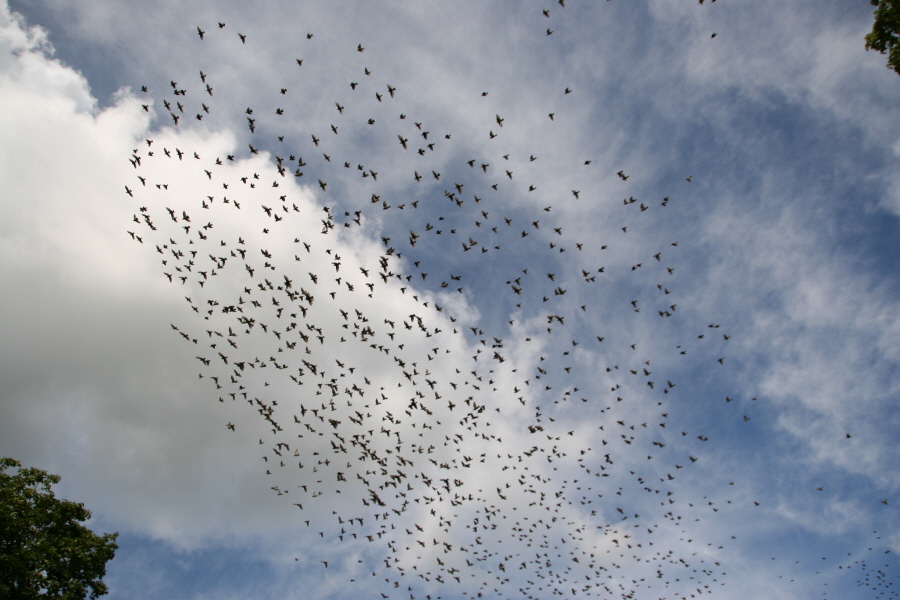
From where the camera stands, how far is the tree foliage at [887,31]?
52.8 ft

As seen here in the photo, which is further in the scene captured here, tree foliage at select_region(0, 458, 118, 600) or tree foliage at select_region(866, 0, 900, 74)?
tree foliage at select_region(0, 458, 118, 600)

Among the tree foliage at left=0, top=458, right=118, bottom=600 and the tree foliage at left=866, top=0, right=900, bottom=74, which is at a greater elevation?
the tree foliage at left=866, top=0, right=900, bottom=74

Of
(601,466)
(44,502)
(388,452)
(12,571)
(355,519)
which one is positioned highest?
(601,466)

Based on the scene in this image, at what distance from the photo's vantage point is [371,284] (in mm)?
26359

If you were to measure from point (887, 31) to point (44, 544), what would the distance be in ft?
145

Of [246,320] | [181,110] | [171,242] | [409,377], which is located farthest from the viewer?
[409,377]

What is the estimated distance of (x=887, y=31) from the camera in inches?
666

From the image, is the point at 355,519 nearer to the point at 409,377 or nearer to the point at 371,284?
the point at 409,377

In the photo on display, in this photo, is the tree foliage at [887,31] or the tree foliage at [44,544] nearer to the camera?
the tree foliage at [887,31]

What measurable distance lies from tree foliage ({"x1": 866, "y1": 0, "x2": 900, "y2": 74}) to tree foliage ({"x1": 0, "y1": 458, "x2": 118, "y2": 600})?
141ft

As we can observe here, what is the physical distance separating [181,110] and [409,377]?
1996cm

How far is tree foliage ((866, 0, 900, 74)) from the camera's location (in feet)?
52.8

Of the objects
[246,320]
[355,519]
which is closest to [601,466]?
[355,519]

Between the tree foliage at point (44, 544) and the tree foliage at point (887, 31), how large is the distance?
4302 centimetres
